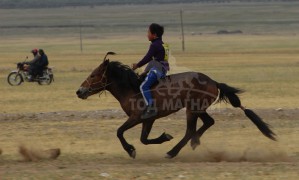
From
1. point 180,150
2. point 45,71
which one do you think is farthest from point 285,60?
point 180,150

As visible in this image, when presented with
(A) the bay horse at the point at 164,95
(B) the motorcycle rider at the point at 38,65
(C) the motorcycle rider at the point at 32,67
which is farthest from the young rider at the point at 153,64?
(C) the motorcycle rider at the point at 32,67

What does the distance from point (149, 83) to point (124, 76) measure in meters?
0.46

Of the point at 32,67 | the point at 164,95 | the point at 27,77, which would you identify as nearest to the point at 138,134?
the point at 164,95

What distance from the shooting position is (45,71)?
33969mm

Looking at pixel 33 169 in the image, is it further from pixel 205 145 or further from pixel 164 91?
pixel 205 145

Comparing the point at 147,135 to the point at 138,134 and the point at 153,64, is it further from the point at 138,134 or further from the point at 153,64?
the point at 138,134

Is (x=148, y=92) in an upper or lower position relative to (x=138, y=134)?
upper

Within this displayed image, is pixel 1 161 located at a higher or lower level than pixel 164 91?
lower

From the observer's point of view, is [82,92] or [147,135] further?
[82,92]

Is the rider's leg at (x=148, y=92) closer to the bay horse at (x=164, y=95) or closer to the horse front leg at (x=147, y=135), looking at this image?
the bay horse at (x=164, y=95)

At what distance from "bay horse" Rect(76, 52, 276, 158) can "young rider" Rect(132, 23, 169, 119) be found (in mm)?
104

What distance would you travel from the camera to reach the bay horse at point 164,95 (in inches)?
547

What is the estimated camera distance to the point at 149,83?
13898 mm

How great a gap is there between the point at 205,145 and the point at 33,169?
142 inches
